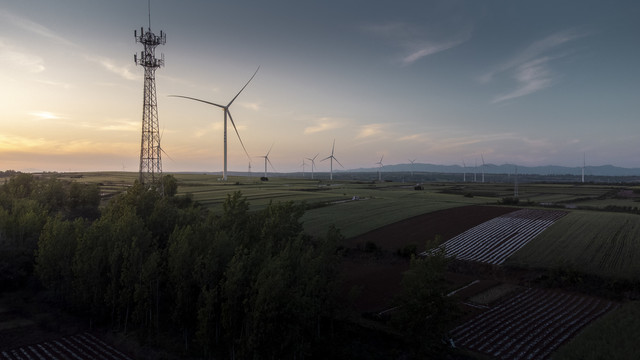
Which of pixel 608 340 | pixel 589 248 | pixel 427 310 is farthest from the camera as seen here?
pixel 589 248

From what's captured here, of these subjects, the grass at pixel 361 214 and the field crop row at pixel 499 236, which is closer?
the field crop row at pixel 499 236

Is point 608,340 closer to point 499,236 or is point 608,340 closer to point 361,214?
point 499,236

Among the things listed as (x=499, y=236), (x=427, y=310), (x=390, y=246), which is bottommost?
(x=390, y=246)

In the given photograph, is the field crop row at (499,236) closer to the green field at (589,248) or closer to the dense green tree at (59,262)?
the green field at (589,248)

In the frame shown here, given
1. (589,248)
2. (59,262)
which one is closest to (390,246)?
(589,248)

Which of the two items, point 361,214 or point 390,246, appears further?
point 361,214

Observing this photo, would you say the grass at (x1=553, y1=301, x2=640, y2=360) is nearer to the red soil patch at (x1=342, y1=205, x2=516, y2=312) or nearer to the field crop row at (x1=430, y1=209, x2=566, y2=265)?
the red soil patch at (x1=342, y1=205, x2=516, y2=312)

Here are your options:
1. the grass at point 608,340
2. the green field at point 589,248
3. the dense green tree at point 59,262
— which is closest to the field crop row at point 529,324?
the grass at point 608,340
